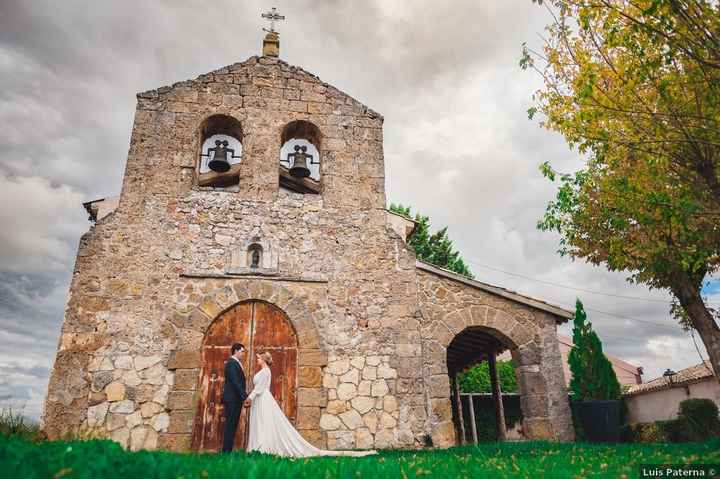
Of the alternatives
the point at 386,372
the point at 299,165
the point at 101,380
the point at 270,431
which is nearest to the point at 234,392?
the point at 270,431

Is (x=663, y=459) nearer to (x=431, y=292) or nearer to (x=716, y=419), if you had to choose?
(x=431, y=292)

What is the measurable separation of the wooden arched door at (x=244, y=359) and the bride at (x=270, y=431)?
2.79 ft

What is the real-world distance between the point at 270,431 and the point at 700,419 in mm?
8503

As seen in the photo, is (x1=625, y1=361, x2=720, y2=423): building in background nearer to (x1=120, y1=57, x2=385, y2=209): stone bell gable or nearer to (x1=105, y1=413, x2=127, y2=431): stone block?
(x1=120, y1=57, x2=385, y2=209): stone bell gable

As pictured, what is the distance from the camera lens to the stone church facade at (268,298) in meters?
6.87

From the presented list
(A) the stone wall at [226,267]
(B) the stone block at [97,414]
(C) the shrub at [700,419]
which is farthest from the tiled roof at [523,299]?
(B) the stone block at [97,414]

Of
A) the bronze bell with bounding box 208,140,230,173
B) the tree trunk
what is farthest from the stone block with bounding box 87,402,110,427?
the tree trunk

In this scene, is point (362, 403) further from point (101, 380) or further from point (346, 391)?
point (101, 380)

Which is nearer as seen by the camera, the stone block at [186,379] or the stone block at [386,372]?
the stone block at [186,379]

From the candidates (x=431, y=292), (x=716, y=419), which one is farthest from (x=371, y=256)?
(x=716, y=419)

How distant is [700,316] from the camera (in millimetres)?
7922

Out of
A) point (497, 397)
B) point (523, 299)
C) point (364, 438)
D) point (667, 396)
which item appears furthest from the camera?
point (667, 396)

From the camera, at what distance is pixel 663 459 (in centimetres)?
456

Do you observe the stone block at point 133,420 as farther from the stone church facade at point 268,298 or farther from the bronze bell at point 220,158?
the bronze bell at point 220,158
